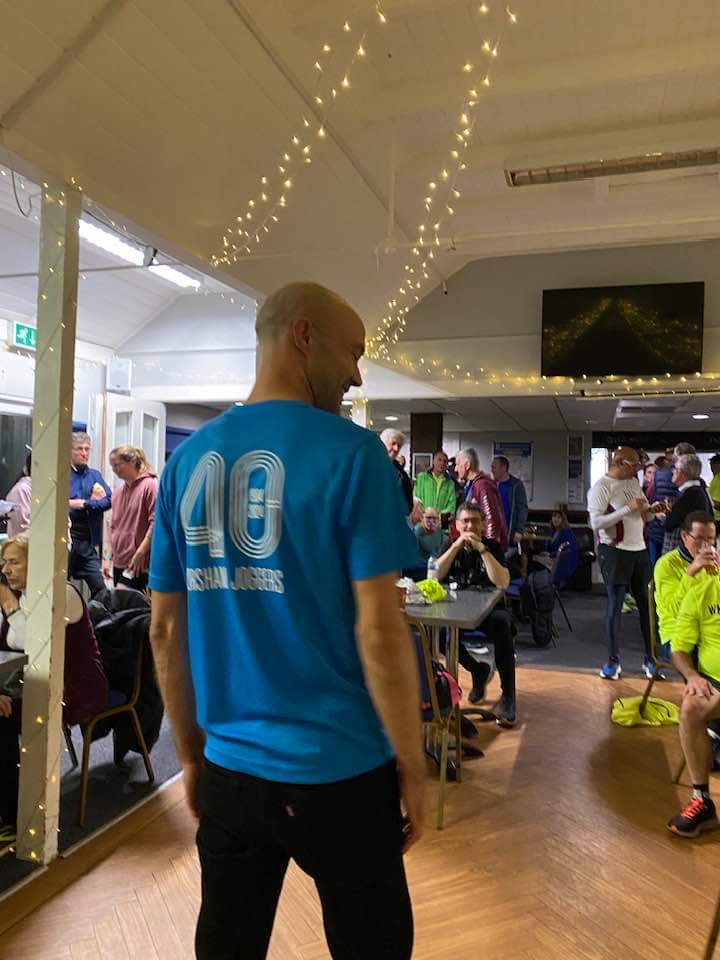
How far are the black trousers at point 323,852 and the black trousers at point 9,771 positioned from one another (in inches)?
80.7

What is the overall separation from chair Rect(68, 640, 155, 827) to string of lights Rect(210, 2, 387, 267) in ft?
6.79

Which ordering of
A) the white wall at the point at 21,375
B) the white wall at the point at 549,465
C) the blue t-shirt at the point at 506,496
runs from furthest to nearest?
the white wall at the point at 549,465, the blue t-shirt at the point at 506,496, the white wall at the point at 21,375

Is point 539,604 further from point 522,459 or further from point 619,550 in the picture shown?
point 522,459

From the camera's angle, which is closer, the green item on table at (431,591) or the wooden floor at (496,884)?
the wooden floor at (496,884)

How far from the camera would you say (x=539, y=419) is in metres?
9.45

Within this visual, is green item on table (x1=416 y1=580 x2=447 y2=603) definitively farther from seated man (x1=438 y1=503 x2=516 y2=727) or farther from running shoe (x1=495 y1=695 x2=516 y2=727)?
running shoe (x1=495 y1=695 x2=516 y2=727)

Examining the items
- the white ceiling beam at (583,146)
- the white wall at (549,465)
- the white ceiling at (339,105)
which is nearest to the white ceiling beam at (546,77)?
the white ceiling at (339,105)

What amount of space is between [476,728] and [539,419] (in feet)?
19.9

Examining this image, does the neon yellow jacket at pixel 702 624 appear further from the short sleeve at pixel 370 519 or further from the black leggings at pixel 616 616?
the short sleeve at pixel 370 519

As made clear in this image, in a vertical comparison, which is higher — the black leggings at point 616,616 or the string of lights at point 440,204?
the string of lights at point 440,204

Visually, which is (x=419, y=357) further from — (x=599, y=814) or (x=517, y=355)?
(x=599, y=814)

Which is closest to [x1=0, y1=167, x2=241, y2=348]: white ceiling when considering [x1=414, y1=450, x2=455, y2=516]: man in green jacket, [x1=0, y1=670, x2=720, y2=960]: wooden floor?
[x1=414, y1=450, x2=455, y2=516]: man in green jacket

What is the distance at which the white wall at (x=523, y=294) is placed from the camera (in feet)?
19.2

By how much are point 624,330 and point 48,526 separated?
4825 mm
